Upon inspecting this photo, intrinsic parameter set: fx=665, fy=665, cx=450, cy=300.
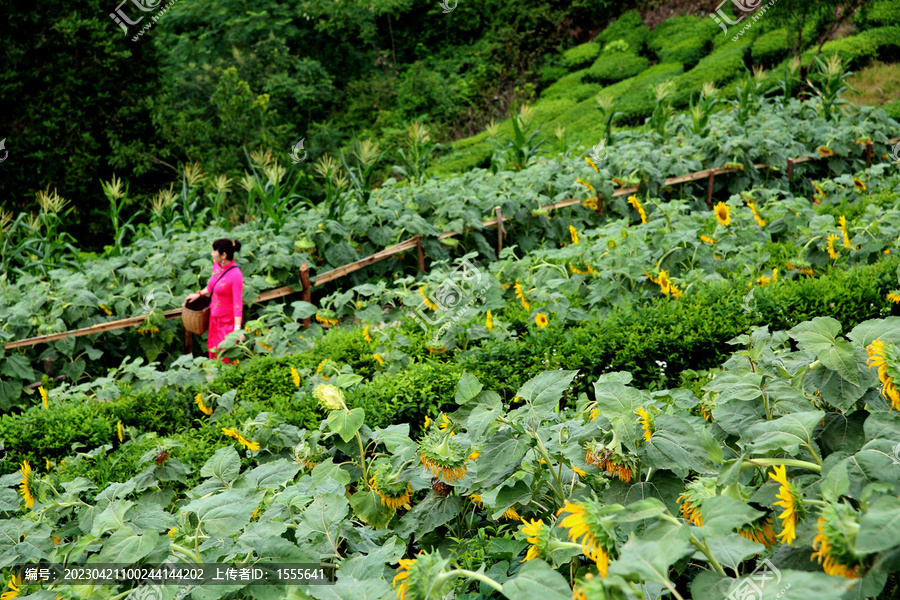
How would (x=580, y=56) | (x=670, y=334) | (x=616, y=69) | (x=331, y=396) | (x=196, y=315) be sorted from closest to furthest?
1. (x=331, y=396)
2. (x=670, y=334)
3. (x=196, y=315)
4. (x=616, y=69)
5. (x=580, y=56)

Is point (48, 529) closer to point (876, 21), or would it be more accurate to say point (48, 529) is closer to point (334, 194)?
point (334, 194)

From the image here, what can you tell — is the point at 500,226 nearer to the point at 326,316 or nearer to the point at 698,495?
the point at 326,316

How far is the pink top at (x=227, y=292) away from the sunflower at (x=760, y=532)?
4.20 meters

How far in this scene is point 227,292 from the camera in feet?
16.2

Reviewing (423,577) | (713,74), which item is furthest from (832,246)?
(713,74)

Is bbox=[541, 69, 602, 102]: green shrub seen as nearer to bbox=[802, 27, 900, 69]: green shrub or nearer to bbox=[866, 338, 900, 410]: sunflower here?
bbox=[802, 27, 900, 69]: green shrub

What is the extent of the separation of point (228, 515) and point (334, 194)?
501 cm

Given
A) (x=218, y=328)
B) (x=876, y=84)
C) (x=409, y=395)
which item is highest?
(x=218, y=328)

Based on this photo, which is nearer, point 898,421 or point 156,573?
point 898,421

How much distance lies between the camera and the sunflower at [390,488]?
1.72m

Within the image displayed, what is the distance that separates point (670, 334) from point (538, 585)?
110 inches

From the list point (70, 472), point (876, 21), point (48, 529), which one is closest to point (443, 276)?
point (70, 472)

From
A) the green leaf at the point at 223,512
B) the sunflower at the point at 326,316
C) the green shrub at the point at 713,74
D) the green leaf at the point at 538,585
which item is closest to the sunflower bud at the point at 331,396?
the green leaf at the point at 223,512

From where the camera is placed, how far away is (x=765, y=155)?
22.9 ft
